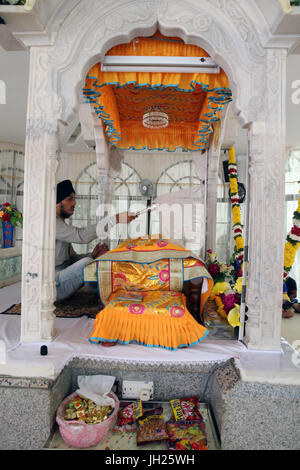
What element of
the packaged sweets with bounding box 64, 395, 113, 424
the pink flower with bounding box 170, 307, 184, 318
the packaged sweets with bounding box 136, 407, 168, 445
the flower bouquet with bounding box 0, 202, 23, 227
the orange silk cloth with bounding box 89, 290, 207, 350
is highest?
the flower bouquet with bounding box 0, 202, 23, 227

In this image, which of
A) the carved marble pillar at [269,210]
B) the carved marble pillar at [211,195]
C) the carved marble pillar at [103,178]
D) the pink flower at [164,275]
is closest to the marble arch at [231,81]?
the carved marble pillar at [269,210]

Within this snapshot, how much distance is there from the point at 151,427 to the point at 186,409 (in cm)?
24

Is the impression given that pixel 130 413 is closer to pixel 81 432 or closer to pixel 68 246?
pixel 81 432

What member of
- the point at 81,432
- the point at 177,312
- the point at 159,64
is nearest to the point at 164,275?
the point at 177,312

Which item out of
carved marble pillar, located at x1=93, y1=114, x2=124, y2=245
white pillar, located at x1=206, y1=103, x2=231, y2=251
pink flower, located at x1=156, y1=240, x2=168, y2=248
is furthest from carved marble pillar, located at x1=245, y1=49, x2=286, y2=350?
carved marble pillar, located at x1=93, y1=114, x2=124, y2=245

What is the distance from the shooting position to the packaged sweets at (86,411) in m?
1.59

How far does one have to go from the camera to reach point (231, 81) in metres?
1.93

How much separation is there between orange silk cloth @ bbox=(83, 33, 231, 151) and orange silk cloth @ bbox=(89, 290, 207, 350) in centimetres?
177

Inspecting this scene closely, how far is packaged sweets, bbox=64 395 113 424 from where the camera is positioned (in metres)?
1.59

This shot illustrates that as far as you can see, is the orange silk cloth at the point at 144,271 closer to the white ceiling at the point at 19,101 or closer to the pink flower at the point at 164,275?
the pink flower at the point at 164,275

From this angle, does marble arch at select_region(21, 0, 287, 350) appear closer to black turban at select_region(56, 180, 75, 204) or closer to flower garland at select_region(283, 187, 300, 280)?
flower garland at select_region(283, 187, 300, 280)

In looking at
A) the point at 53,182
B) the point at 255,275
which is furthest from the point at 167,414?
the point at 53,182
